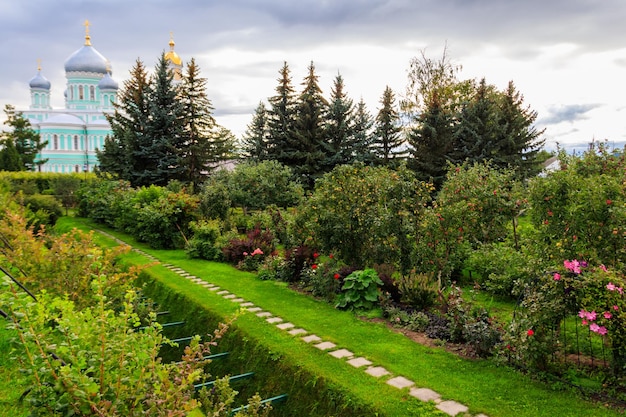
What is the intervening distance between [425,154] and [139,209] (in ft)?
44.7

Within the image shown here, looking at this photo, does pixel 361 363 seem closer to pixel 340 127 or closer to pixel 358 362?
pixel 358 362

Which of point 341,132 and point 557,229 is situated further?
point 341,132

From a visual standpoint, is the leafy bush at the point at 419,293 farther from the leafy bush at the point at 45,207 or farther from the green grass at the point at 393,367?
the leafy bush at the point at 45,207

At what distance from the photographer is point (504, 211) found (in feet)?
29.7

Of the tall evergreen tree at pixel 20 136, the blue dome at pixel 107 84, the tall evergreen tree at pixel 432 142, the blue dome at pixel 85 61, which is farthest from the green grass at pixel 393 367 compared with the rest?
the blue dome at pixel 85 61

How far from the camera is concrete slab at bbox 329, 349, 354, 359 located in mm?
5039

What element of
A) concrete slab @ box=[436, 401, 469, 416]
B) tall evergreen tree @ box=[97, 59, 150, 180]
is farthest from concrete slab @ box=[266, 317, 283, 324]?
tall evergreen tree @ box=[97, 59, 150, 180]

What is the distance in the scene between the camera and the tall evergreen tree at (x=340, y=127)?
77.5 ft

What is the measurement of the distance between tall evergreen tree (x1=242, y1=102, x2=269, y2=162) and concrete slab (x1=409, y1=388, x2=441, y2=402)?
68.6 feet

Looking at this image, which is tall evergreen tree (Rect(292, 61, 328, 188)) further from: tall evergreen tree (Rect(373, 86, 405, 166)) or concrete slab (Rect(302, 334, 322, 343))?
concrete slab (Rect(302, 334, 322, 343))

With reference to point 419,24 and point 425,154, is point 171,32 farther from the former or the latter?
point 419,24

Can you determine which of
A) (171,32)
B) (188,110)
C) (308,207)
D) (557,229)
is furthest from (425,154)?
(171,32)

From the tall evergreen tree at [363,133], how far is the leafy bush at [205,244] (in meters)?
13.6

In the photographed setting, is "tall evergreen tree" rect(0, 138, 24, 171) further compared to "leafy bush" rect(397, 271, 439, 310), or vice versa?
"tall evergreen tree" rect(0, 138, 24, 171)
